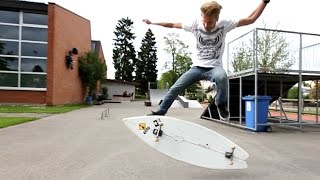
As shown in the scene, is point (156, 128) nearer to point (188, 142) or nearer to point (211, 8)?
point (188, 142)

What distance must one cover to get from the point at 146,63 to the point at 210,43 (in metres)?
84.1

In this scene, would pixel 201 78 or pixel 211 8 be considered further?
pixel 201 78

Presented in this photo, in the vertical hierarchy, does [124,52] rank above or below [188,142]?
above

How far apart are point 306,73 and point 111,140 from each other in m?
8.27

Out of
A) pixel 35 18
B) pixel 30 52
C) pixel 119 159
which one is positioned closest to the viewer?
pixel 119 159

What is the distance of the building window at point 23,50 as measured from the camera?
90.3 ft

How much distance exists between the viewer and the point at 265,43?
17.7 metres

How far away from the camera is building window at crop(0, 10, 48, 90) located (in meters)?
27.5

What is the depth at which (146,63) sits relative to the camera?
294ft

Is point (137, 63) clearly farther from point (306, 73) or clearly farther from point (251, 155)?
point (251, 155)

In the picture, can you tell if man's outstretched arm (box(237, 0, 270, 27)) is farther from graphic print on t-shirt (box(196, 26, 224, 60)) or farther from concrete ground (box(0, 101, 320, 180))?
concrete ground (box(0, 101, 320, 180))

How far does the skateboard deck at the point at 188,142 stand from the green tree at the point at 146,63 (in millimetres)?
81191

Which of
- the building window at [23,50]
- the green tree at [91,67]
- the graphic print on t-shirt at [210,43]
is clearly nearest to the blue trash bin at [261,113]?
the graphic print on t-shirt at [210,43]

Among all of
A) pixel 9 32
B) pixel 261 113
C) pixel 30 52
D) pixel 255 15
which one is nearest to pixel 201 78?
pixel 255 15
